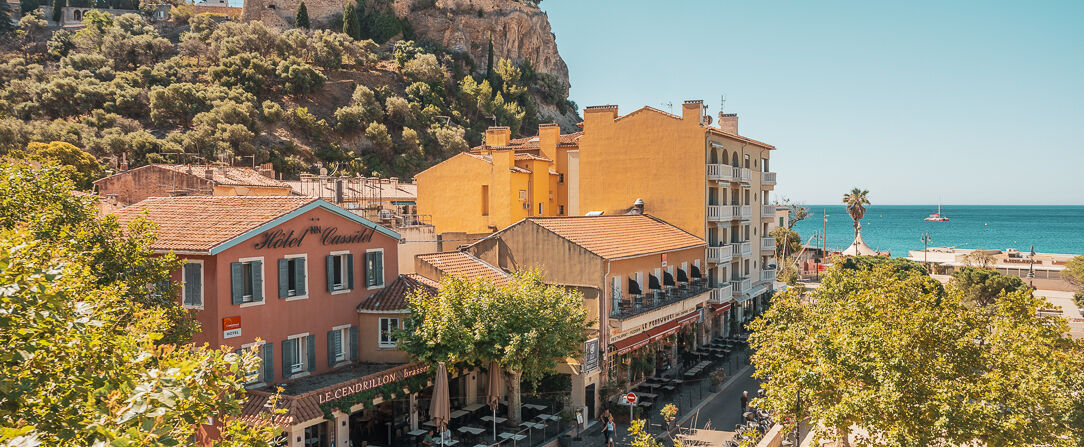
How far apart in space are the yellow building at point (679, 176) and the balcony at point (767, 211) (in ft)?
16.4

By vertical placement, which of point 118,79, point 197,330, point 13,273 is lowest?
point 197,330

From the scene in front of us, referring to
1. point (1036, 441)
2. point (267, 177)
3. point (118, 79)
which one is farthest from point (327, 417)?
point (118, 79)

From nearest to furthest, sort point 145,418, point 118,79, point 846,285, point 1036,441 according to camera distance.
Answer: point 145,418 < point 1036,441 < point 846,285 < point 118,79

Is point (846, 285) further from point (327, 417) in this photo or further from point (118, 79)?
point (118, 79)

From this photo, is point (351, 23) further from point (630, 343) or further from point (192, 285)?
point (192, 285)

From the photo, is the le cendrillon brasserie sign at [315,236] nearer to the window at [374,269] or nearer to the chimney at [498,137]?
the window at [374,269]

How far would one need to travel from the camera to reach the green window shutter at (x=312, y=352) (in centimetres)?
2375

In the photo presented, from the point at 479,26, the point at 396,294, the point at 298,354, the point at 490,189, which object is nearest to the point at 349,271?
the point at 396,294

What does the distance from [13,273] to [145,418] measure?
2.36m

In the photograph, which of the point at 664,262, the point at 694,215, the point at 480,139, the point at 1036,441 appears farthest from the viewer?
the point at 480,139

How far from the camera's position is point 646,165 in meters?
41.8

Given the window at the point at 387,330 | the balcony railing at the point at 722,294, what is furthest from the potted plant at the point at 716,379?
the window at the point at 387,330

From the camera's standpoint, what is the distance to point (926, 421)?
16109 millimetres

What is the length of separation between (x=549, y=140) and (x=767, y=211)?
17188 mm
